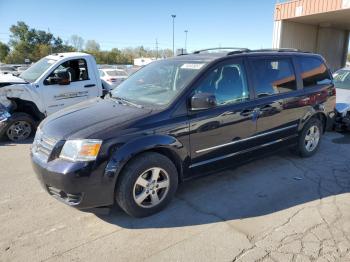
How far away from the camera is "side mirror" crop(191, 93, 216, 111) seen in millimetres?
3488

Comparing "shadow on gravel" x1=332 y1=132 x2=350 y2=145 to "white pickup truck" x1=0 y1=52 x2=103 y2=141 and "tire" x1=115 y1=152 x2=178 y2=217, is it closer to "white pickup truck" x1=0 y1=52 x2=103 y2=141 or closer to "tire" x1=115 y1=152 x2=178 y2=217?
"tire" x1=115 y1=152 x2=178 y2=217

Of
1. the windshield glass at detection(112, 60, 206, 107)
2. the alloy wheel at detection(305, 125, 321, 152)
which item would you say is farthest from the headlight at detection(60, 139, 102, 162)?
the alloy wheel at detection(305, 125, 321, 152)

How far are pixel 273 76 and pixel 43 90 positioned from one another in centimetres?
504

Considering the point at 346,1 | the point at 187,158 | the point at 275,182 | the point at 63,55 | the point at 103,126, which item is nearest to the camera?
the point at 103,126

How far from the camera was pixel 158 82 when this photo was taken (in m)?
4.11

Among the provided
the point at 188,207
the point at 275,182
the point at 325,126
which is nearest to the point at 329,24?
the point at 325,126

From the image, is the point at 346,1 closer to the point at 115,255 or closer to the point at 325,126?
the point at 325,126

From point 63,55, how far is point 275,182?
5.83 m

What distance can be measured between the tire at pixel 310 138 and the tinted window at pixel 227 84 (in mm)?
1666

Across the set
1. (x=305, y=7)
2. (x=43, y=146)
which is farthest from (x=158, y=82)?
(x=305, y=7)

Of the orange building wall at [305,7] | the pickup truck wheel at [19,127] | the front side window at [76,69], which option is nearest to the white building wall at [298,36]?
the orange building wall at [305,7]

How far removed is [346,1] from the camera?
13.9 meters

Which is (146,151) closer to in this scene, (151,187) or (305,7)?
(151,187)

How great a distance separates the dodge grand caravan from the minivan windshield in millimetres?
3590
